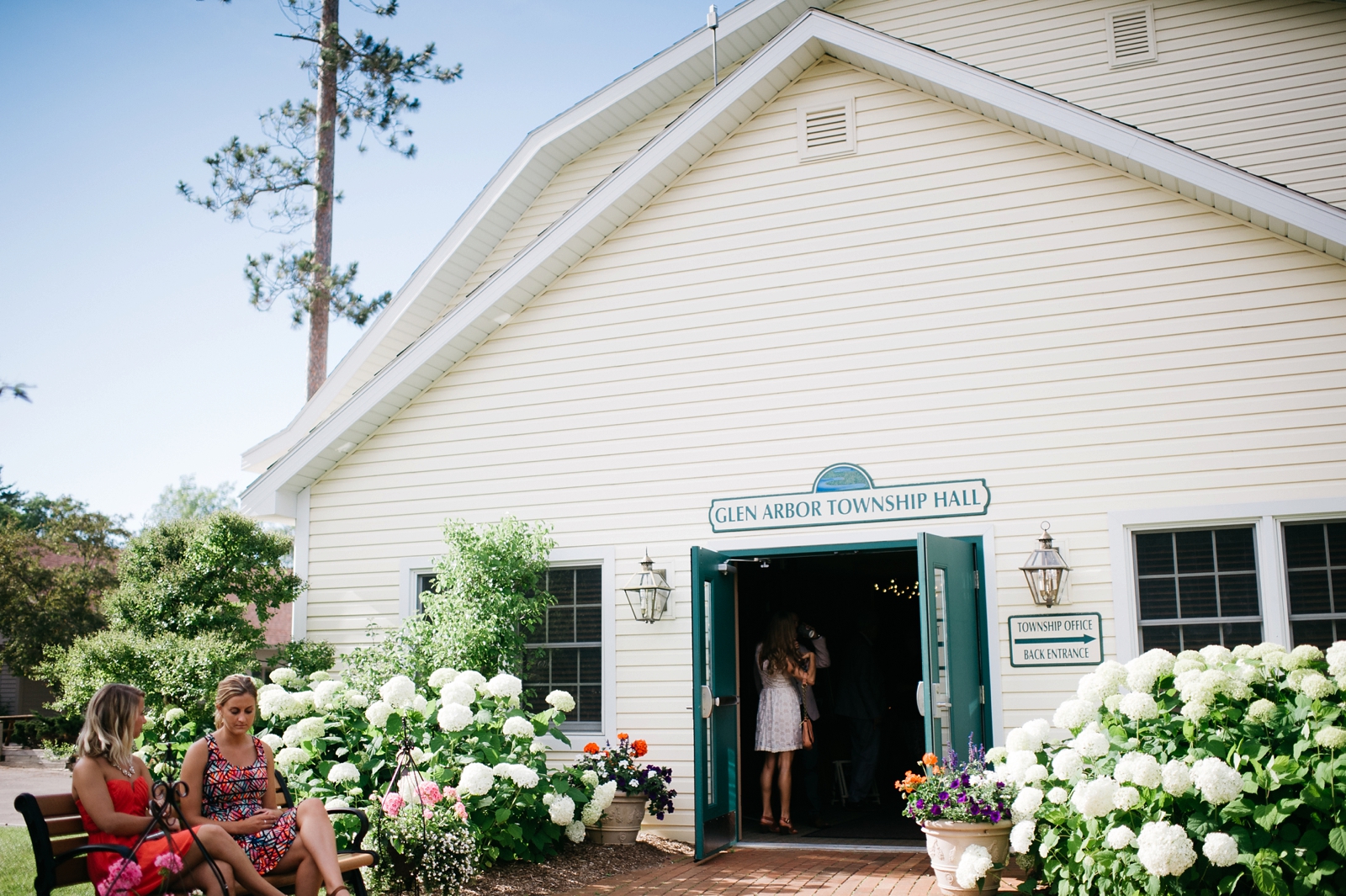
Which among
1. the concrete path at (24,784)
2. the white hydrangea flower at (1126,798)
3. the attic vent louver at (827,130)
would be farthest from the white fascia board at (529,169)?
the white hydrangea flower at (1126,798)

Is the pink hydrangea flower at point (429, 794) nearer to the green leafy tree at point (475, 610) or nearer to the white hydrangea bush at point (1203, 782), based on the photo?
the green leafy tree at point (475, 610)

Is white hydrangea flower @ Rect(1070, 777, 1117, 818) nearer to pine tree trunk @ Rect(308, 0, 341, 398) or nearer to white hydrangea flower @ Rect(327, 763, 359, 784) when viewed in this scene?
white hydrangea flower @ Rect(327, 763, 359, 784)

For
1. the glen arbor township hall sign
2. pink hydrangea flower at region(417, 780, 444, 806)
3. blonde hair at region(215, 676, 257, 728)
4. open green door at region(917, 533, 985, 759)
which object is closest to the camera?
blonde hair at region(215, 676, 257, 728)

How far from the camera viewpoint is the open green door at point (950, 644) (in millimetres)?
7520

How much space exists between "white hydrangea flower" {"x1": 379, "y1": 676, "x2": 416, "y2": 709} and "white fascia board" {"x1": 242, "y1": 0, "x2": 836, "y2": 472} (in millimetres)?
5164

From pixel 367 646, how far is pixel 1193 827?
695 centimetres

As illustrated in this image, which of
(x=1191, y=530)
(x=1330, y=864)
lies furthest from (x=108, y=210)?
(x=1330, y=864)

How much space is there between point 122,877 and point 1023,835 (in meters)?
4.50

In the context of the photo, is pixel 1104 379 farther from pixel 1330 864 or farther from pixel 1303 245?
pixel 1330 864

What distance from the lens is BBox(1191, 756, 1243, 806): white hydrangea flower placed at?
5.17m

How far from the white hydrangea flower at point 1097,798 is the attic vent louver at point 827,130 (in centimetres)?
544

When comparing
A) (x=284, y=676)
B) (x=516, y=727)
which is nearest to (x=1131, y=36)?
(x=516, y=727)

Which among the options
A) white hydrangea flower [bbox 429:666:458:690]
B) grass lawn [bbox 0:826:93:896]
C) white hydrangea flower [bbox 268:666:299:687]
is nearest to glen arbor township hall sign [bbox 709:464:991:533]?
white hydrangea flower [bbox 429:666:458:690]

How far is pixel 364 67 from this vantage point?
61.8 feet
